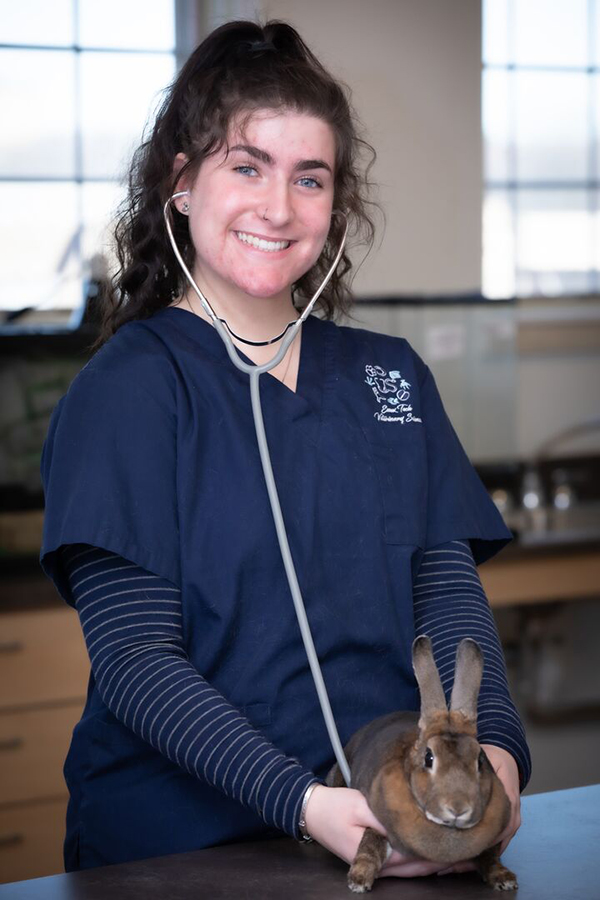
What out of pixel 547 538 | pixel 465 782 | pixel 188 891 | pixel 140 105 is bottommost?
pixel 547 538

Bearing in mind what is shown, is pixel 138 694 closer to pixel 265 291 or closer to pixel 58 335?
pixel 265 291

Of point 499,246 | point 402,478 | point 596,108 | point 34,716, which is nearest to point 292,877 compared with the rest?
point 402,478

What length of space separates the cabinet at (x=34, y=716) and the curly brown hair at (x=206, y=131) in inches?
45.8

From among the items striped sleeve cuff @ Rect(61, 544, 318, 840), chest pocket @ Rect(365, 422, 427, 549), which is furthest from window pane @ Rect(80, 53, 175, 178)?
striped sleeve cuff @ Rect(61, 544, 318, 840)

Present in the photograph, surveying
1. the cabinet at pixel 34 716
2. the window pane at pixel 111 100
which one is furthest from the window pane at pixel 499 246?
the cabinet at pixel 34 716

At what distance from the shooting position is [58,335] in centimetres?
253

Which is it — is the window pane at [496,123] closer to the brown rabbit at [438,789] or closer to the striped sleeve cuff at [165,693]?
the striped sleeve cuff at [165,693]

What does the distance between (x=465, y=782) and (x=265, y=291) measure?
1.68 feet

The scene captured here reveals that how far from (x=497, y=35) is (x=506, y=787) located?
9.94 ft

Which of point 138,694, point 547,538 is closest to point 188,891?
point 138,694

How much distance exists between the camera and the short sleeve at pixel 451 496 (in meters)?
1.17

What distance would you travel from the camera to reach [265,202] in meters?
1.06

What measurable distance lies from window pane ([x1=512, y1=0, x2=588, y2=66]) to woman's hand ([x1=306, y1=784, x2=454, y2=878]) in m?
3.10

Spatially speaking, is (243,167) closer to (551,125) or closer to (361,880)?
(361,880)
